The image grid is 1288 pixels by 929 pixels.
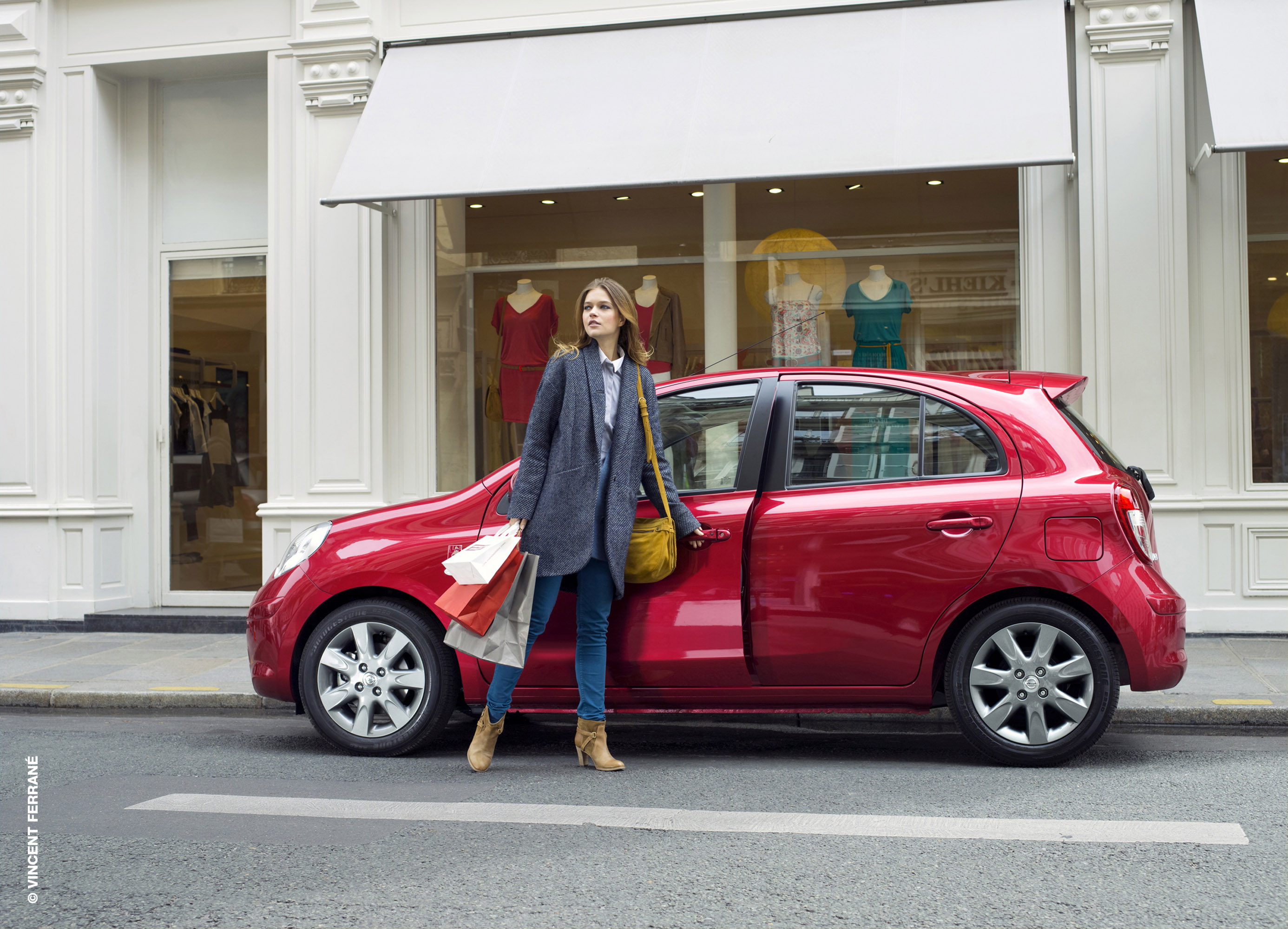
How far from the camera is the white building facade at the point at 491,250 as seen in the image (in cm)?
781

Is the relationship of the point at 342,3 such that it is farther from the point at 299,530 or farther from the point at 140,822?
the point at 140,822

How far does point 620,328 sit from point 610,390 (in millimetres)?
267

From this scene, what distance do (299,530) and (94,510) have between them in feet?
5.61

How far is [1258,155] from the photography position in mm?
7973

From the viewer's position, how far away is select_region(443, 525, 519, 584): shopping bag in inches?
175

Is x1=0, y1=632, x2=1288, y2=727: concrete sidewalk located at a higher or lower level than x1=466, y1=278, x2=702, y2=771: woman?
lower

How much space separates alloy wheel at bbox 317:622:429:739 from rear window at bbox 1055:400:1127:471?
2823 millimetres

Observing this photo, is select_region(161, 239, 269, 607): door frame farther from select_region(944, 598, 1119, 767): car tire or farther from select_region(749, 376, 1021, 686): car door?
select_region(944, 598, 1119, 767): car tire

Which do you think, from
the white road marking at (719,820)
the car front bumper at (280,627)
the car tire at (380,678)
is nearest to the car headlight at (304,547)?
the car front bumper at (280,627)

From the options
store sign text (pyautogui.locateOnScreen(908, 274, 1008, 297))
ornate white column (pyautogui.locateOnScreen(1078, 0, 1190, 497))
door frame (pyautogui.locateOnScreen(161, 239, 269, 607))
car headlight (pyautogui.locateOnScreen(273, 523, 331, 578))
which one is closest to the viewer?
car headlight (pyautogui.locateOnScreen(273, 523, 331, 578))

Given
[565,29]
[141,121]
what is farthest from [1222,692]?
[141,121]

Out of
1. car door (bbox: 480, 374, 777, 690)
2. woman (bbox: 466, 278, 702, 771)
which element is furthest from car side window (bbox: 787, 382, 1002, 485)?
woman (bbox: 466, 278, 702, 771)

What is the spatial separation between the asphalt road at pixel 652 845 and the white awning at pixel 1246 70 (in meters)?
3.68

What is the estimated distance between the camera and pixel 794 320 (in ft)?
28.9
